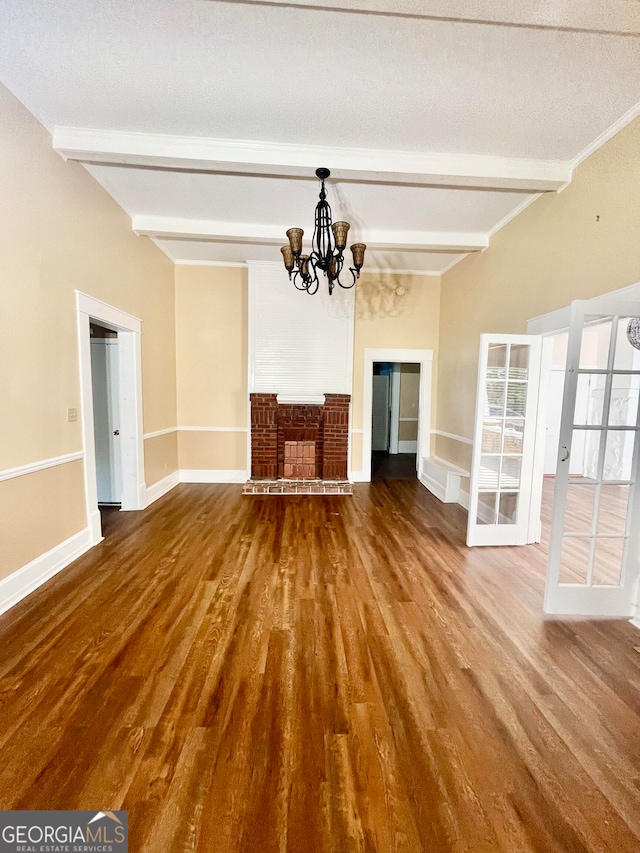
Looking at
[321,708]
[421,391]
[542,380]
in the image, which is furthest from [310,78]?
[421,391]

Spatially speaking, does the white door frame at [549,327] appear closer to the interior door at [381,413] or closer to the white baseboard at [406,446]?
the white baseboard at [406,446]

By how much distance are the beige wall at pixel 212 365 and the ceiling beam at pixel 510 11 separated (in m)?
3.38

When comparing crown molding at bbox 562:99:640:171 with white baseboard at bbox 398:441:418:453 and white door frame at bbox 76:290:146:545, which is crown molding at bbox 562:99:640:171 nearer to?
white door frame at bbox 76:290:146:545

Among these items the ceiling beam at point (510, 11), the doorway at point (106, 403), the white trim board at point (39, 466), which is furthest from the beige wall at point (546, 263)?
the doorway at point (106, 403)

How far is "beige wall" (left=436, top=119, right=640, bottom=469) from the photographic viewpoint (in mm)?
2154

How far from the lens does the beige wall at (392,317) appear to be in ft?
16.3

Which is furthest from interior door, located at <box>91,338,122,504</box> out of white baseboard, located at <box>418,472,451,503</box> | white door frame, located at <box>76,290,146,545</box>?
white baseboard, located at <box>418,472,451,503</box>

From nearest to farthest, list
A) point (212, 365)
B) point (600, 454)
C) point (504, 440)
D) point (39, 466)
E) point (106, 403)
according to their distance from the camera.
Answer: point (600, 454)
point (39, 466)
point (504, 440)
point (106, 403)
point (212, 365)

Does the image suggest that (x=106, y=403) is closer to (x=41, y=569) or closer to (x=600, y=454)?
(x=41, y=569)

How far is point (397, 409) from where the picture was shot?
712 cm

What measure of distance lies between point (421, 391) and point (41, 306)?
178 inches

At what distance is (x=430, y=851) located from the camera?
1030 millimetres

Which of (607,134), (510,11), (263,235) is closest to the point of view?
(510,11)

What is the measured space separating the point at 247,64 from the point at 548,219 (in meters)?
2.49
